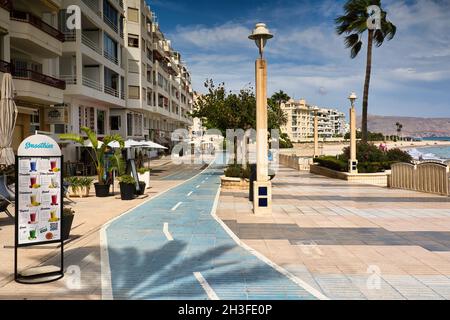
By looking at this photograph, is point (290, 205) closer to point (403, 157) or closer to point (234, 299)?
point (234, 299)

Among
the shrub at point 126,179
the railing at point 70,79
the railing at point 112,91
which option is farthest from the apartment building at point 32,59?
the shrub at point 126,179

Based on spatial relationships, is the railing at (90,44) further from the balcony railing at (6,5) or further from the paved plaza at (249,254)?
the paved plaza at (249,254)

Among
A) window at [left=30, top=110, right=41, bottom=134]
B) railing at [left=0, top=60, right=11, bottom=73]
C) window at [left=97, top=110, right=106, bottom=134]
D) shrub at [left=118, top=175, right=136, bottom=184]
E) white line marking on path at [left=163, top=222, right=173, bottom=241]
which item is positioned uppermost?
railing at [left=0, top=60, right=11, bottom=73]

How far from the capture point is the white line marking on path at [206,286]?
231 inches

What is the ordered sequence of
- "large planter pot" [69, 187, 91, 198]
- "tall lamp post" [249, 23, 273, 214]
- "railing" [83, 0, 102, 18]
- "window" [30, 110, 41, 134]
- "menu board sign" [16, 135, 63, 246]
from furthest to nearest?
"railing" [83, 0, 102, 18]
"window" [30, 110, 41, 134]
"large planter pot" [69, 187, 91, 198]
"tall lamp post" [249, 23, 273, 214]
"menu board sign" [16, 135, 63, 246]

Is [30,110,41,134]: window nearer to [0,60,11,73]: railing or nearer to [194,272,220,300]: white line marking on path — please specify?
[0,60,11,73]: railing

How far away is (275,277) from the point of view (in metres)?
6.72

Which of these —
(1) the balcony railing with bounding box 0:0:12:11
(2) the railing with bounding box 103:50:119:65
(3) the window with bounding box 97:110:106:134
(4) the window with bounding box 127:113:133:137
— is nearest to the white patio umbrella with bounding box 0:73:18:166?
(1) the balcony railing with bounding box 0:0:12:11

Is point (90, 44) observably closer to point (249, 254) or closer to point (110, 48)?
point (110, 48)

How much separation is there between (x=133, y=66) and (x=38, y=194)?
41.9 m

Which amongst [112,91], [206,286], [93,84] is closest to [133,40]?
[112,91]

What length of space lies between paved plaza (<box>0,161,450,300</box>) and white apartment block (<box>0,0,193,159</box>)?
1407cm

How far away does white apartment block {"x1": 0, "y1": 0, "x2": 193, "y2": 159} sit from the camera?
24.8 m
